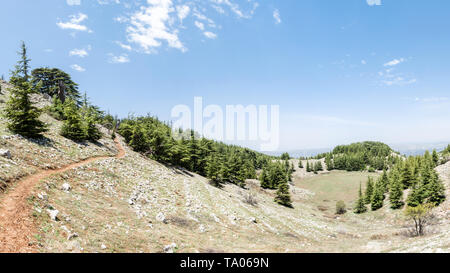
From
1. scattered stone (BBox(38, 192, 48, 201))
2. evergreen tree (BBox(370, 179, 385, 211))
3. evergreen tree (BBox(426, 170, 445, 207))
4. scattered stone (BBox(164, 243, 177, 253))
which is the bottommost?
evergreen tree (BBox(370, 179, 385, 211))

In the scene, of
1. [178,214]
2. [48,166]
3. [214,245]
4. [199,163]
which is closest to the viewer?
[214,245]

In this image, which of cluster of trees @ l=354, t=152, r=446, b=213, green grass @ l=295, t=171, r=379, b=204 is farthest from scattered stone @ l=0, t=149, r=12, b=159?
green grass @ l=295, t=171, r=379, b=204

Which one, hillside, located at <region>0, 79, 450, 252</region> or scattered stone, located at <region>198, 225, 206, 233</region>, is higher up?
hillside, located at <region>0, 79, 450, 252</region>

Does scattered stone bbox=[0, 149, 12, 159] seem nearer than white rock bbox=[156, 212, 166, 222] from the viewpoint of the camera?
Yes

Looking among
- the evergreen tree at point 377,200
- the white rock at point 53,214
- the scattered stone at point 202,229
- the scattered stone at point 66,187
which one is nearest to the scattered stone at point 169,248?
the scattered stone at point 202,229

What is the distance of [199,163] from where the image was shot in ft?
196

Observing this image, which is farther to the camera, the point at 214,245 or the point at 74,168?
the point at 74,168

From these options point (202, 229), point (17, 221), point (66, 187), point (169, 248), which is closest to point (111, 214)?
point (66, 187)

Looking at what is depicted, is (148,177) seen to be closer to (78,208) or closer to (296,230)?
(78,208)

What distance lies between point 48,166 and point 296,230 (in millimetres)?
30836

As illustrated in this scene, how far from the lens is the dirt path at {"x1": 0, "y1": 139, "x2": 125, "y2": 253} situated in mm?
8367

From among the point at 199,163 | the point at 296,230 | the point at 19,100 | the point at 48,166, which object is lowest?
the point at 296,230

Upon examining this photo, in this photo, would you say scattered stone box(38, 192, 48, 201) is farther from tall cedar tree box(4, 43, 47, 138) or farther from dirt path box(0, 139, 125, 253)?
tall cedar tree box(4, 43, 47, 138)
